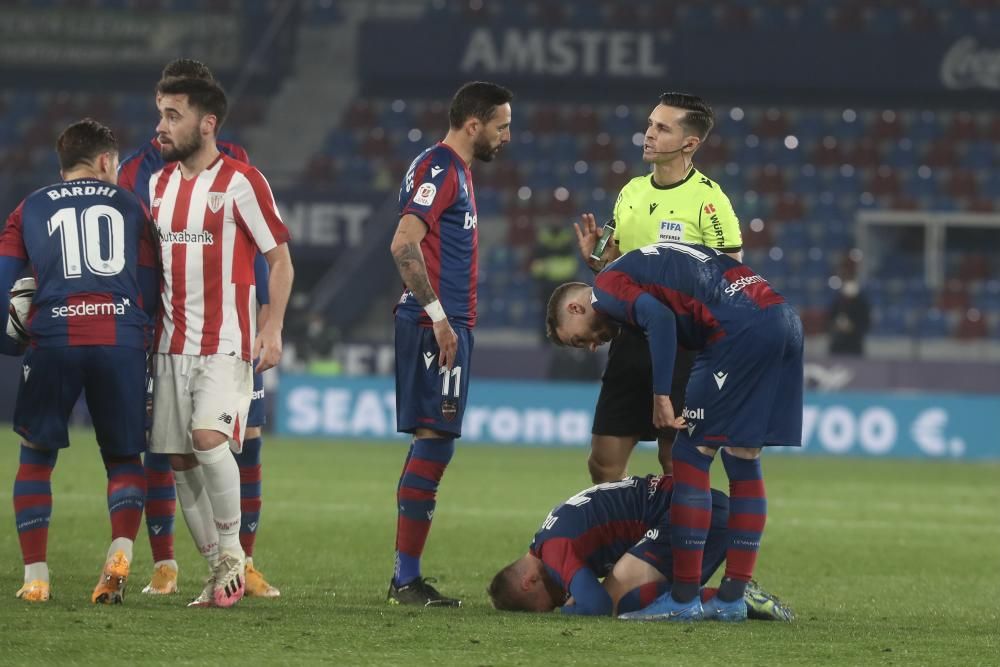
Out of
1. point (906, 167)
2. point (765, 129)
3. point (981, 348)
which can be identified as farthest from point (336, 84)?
point (981, 348)

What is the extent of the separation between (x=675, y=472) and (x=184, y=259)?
78.9 inches

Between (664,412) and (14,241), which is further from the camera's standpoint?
(14,241)

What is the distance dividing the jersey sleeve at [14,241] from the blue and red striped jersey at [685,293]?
2.15 m

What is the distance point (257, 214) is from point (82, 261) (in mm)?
664

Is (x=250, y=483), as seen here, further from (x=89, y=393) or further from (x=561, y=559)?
(x=561, y=559)

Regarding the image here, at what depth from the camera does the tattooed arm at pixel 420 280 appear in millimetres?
6578

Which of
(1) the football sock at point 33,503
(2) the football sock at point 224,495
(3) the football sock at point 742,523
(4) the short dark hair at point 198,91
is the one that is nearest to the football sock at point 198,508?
(2) the football sock at point 224,495

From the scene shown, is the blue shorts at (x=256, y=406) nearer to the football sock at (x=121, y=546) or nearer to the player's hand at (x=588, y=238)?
the football sock at (x=121, y=546)

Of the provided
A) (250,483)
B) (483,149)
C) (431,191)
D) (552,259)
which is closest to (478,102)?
(483,149)

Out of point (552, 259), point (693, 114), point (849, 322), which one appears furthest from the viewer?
point (552, 259)

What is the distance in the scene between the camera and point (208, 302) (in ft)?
20.7

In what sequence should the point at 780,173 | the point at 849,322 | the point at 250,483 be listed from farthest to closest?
the point at 780,173
the point at 849,322
the point at 250,483

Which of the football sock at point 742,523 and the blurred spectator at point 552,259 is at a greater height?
the blurred spectator at point 552,259

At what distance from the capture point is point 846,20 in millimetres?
26906
